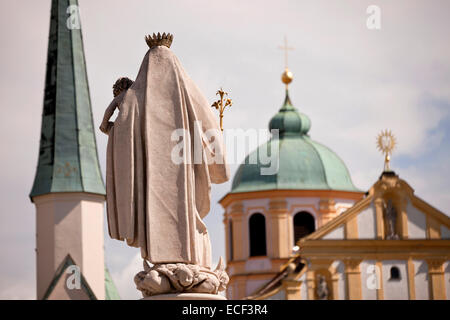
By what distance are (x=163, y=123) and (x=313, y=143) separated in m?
71.9

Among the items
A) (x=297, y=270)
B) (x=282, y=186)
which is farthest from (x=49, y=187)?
(x=282, y=186)

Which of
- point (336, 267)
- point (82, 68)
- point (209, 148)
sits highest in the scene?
point (82, 68)

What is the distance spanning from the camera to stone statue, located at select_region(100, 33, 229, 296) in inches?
376

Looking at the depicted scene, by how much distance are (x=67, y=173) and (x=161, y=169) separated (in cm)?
5371

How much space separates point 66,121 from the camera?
6294cm

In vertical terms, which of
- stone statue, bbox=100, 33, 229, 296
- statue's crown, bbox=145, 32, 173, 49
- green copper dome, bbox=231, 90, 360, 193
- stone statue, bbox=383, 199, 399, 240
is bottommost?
stone statue, bbox=100, 33, 229, 296

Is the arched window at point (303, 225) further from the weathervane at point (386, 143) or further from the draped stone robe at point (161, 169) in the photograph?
the draped stone robe at point (161, 169)

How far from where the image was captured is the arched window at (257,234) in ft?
245

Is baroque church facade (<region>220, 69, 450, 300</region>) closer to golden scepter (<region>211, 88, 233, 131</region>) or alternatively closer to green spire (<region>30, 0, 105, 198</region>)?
green spire (<region>30, 0, 105, 198</region>)

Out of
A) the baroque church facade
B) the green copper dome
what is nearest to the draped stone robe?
the baroque church facade

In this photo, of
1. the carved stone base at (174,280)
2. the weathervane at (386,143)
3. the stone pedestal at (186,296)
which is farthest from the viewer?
the weathervane at (386,143)

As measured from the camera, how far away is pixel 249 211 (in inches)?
2980

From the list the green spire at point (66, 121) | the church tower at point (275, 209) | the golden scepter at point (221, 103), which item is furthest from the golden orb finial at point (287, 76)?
the golden scepter at point (221, 103)
